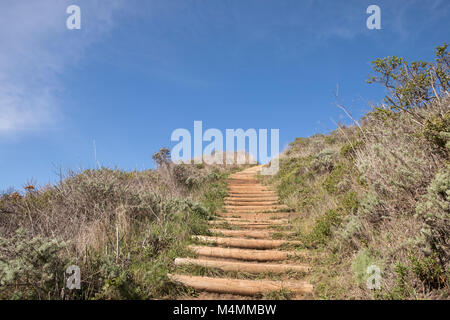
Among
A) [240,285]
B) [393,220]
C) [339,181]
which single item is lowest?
[240,285]

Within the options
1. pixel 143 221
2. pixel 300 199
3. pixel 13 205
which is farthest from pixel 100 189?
pixel 300 199

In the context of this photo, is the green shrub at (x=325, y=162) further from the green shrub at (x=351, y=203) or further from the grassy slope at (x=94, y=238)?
the grassy slope at (x=94, y=238)

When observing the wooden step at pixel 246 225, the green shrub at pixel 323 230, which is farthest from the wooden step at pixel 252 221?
the green shrub at pixel 323 230

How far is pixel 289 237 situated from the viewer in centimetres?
664

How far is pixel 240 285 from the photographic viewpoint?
172 inches

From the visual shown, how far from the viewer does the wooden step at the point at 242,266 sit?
499cm

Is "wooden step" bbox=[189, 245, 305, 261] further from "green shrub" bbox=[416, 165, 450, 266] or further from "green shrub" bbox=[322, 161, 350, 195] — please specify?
"green shrub" bbox=[416, 165, 450, 266]

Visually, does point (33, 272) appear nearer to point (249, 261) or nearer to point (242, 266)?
point (242, 266)

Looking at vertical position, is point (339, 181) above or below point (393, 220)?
above

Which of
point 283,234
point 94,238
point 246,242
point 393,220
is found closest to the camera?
point 393,220

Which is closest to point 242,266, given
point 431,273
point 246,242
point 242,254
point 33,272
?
point 242,254

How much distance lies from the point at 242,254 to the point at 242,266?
1.67 ft
